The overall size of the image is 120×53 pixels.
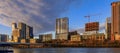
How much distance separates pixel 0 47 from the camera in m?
147

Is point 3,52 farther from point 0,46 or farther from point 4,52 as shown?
point 0,46

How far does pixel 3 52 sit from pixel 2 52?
0.40 m

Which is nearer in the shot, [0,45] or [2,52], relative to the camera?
[2,52]

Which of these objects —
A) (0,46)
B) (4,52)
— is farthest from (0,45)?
(4,52)

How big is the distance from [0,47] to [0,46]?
213 centimetres

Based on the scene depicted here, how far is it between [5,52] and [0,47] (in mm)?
27742

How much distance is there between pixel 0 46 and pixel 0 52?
2805 cm

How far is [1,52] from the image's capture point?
11900 centimetres

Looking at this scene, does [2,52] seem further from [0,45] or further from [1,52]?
[0,45]

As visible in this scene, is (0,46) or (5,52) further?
(0,46)

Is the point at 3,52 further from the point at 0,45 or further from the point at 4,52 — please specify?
the point at 0,45

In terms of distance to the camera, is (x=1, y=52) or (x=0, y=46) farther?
(x=0, y=46)

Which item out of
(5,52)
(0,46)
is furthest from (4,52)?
(0,46)

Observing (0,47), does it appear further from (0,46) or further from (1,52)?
(1,52)
